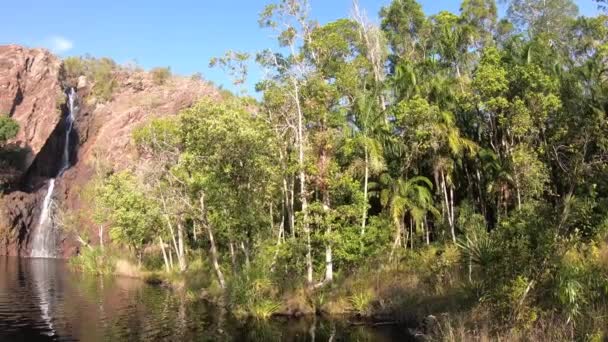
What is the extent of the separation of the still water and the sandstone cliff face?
4677cm

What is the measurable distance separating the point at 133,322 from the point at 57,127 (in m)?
80.2

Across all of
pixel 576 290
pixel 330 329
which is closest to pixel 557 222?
pixel 576 290

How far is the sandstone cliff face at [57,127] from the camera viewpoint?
86.2m

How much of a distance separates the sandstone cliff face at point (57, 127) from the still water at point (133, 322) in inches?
1841

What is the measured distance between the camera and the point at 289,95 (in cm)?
3503

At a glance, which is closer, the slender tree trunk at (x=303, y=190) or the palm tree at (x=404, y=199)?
the slender tree trunk at (x=303, y=190)

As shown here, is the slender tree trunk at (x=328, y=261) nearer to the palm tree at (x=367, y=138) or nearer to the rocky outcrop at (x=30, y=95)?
the palm tree at (x=367, y=138)

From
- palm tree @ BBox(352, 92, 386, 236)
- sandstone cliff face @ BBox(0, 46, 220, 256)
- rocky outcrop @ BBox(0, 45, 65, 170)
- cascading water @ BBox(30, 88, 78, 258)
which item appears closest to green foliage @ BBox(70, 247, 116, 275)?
sandstone cliff face @ BBox(0, 46, 220, 256)

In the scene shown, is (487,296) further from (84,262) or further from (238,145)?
(84,262)

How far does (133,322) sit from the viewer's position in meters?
28.9

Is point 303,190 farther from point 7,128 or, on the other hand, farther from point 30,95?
point 30,95

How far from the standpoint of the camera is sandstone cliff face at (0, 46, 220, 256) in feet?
283

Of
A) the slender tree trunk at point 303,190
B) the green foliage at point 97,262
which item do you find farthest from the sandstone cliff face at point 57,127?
the slender tree trunk at point 303,190

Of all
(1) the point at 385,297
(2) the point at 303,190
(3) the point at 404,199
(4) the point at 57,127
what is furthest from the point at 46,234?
(1) the point at 385,297
